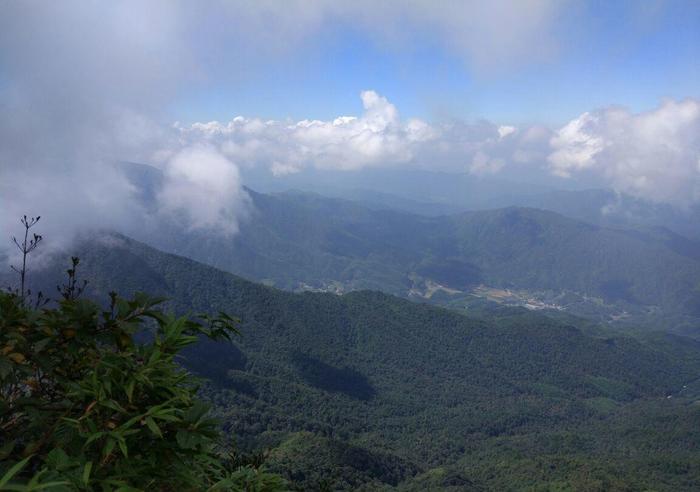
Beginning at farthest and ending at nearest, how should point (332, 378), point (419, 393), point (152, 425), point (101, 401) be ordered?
point (419, 393) → point (332, 378) → point (101, 401) → point (152, 425)

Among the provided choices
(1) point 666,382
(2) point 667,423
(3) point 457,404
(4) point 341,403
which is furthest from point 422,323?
(1) point 666,382

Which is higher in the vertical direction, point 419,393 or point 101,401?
point 101,401

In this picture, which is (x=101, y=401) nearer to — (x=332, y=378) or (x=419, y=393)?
(x=332, y=378)

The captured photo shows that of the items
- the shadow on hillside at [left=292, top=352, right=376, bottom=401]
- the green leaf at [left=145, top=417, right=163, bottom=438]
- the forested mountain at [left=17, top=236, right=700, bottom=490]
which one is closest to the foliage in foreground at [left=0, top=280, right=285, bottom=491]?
the green leaf at [left=145, top=417, right=163, bottom=438]

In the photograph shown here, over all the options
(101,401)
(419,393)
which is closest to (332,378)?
(419,393)

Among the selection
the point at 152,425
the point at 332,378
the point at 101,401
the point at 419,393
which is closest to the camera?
the point at 152,425

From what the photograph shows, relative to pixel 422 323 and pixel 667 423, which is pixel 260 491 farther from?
pixel 422 323

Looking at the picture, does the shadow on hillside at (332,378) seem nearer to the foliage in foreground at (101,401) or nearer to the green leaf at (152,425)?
the foliage in foreground at (101,401)
